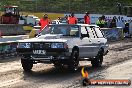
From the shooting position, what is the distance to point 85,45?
46.0 feet

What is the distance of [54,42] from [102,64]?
4.20m

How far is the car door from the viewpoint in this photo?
13781 millimetres

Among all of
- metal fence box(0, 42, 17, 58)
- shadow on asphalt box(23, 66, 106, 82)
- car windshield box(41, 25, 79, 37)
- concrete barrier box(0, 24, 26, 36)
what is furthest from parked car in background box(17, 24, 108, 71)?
concrete barrier box(0, 24, 26, 36)

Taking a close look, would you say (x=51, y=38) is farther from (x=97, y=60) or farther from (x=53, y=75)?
(x=97, y=60)

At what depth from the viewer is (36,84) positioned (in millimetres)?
10656

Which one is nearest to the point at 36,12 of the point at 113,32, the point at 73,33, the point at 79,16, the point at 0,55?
the point at 79,16

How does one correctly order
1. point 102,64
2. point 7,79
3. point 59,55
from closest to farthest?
point 7,79
point 59,55
point 102,64

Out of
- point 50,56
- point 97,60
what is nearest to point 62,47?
point 50,56

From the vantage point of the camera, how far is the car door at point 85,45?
45.2 feet

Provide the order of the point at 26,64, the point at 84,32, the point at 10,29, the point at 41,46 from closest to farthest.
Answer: the point at 41,46, the point at 26,64, the point at 84,32, the point at 10,29

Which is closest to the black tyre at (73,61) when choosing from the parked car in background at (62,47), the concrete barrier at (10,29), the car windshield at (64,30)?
the parked car in background at (62,47)

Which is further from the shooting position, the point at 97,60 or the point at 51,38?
the point at 97,60

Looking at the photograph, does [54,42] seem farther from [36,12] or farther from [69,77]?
[36,12]

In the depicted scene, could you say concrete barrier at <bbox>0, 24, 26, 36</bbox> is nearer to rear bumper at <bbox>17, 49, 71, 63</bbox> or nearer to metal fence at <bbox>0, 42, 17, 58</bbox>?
metal fence at <bbox>0, 42, 17, 58</bbox>
